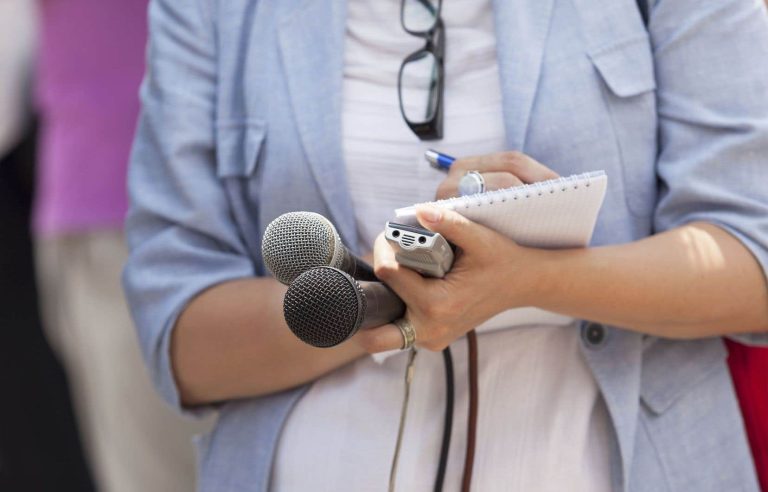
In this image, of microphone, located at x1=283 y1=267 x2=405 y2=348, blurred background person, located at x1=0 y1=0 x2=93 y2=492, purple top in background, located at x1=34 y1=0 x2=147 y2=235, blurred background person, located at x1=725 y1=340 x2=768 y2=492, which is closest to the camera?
microphone, located at x1=283 y1=267 x2=405 y2=348

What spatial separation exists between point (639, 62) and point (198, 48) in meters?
0.67

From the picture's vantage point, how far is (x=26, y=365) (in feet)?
10.7

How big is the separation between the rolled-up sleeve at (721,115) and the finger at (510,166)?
0.74 feet

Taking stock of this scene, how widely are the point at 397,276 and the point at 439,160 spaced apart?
23 cm

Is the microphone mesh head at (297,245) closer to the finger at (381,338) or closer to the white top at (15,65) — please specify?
the finger at (381,338)

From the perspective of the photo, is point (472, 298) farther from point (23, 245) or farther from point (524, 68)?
point (23, 245)

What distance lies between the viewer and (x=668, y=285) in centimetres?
154

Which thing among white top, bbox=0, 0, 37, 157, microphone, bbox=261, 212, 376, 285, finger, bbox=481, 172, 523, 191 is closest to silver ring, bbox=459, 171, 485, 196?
finger, bbox=481, 172, 523, 191

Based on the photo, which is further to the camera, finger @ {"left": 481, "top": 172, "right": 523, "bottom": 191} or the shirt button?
the shirt button

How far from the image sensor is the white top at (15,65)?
9.39ft

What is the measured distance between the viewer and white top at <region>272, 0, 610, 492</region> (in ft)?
5.21

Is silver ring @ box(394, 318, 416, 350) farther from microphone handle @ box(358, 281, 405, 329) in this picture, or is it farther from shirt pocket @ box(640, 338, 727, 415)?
shirt pocket @ box(640, 338, 727, 415)

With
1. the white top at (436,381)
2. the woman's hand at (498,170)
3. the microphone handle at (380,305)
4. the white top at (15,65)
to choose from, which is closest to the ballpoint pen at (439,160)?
the woman's hand at (498,170)

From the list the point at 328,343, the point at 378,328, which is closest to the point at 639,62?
the point at 378,328
